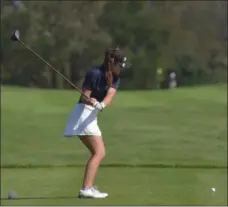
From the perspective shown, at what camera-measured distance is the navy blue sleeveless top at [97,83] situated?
6.90 m

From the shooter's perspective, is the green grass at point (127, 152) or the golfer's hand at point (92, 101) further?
the green grass at point (127, 152)

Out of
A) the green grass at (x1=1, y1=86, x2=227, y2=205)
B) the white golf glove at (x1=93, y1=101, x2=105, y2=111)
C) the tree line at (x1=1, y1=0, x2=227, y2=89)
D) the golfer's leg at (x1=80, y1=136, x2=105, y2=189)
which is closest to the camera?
the white golf glove at (x1=93, y1=101, x2=105, y2=111)

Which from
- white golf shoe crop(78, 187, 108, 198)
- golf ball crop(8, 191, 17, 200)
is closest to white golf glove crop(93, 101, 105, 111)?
white golf shoe crop(78, 187, 108, 198)

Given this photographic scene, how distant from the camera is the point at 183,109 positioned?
24.4m

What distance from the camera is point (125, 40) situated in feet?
176

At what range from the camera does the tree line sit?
155ft

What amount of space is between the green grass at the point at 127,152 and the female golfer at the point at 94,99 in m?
0.59

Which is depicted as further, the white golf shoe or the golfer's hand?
the white golf shoe

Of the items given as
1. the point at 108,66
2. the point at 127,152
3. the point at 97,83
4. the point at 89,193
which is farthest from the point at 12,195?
the point at 127,152

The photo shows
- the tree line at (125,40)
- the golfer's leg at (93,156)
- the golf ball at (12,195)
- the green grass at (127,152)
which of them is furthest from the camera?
the tree line at (125,40)

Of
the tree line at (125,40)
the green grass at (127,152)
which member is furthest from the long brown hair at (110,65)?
the tree line at (125,40)

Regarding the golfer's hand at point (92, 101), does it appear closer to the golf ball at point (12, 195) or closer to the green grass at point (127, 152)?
the green grass at point (127, 152)

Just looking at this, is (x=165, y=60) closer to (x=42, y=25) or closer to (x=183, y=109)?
(x=42, y=25)

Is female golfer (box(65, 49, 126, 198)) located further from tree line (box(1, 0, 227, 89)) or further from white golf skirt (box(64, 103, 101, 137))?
tree line (box(1, 0, 227, 89))
